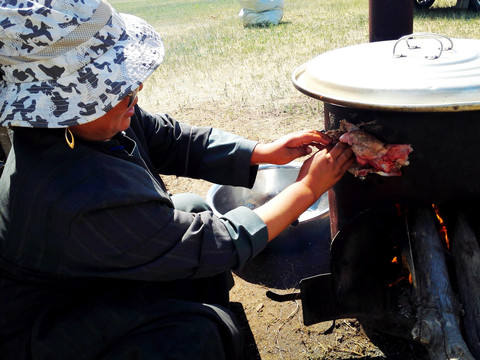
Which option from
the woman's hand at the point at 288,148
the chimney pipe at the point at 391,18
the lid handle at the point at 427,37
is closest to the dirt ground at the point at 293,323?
the woman's hand at the point at 288,148

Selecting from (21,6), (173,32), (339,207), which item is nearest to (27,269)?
(21,6)

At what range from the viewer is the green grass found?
19.6 ft

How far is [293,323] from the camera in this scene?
2.50 metres

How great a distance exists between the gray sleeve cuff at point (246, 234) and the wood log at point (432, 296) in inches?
22.7

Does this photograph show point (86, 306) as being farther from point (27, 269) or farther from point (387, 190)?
point (387, 190)

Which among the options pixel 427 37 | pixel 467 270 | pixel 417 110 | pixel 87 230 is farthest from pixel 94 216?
pixel 427 37

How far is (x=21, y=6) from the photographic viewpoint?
1379mm

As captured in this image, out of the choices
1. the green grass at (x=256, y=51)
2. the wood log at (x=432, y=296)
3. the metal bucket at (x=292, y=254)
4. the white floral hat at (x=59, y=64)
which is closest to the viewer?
the white floral hat at (x=59, y=64)

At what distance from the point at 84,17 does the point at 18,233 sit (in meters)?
0.74

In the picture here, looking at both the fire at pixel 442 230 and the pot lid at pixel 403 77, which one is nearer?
the pot lid at pixel 403 77

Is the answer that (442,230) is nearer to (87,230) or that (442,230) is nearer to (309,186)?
(309,186)

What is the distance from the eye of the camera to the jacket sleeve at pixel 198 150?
2.36m

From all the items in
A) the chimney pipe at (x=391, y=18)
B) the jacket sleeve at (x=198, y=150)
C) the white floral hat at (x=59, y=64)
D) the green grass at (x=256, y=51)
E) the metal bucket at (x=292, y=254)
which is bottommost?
the green grass at (x=256, y=51)

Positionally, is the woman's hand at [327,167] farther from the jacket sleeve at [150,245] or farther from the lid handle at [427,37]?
the lid handle at [427,37]
